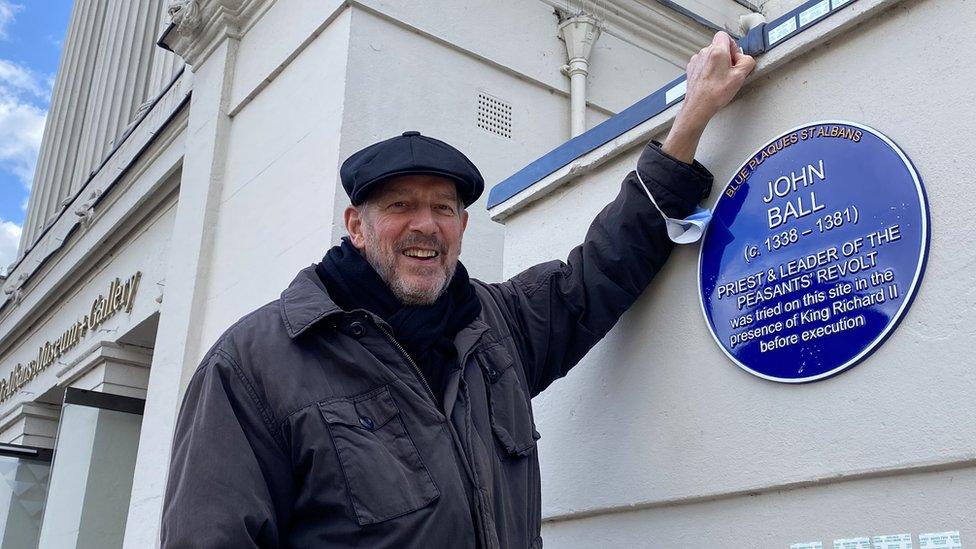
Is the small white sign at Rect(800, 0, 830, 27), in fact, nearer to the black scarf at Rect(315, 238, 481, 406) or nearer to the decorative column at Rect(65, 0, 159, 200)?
the black scarf at Rect(315, 238, 481, 406)

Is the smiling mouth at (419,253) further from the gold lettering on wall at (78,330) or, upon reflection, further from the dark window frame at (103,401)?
the gold lettering on wall at (78,330)

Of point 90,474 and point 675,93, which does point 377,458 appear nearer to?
point 675,93

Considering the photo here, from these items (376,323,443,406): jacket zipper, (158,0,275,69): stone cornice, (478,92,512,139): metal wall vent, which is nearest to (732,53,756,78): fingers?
(376,323,443,406): jacket zipper

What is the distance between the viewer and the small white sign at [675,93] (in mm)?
2486

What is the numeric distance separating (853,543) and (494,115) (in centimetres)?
411

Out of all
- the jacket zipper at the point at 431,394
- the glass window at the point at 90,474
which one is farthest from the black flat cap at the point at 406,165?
the glass window at the point at 90,474

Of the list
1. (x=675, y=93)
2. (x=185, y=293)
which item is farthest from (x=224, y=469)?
(x=185, y=293)

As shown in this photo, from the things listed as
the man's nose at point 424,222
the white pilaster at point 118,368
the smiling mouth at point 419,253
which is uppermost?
the white pilaster at point 118,368

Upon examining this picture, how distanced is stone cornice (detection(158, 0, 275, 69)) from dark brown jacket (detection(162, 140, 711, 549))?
4587mm

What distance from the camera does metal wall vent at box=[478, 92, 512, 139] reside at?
552 centimetres

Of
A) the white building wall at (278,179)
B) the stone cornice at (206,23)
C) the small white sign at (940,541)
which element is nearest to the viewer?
the small white sign at (940,541)

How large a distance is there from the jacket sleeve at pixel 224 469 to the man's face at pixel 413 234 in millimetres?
481

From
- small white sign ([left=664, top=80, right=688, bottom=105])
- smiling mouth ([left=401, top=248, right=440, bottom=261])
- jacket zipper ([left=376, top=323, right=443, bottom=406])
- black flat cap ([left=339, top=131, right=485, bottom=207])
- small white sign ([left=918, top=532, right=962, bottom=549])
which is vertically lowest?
small white sign ([left=918, top=532, right=962, bottom=549])

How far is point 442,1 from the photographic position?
5547 millimetres
